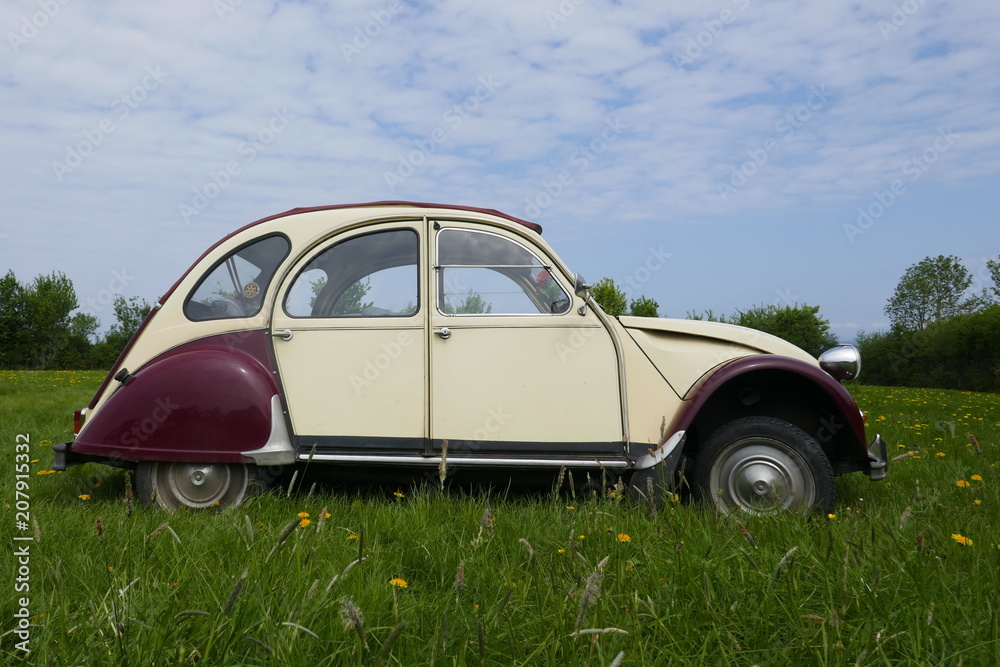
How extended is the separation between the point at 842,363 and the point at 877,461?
609 mm

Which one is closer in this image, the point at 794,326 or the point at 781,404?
the point at 781,404

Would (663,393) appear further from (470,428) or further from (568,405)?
(470,428)

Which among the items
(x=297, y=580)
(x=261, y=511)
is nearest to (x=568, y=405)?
(x=261, y=511)

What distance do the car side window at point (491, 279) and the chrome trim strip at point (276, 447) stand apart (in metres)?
1.12

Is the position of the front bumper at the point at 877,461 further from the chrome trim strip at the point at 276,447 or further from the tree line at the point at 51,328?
the tree line at the point at 51,328

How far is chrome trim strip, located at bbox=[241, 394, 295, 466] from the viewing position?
11.8 ft

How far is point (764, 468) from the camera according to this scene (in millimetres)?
3598

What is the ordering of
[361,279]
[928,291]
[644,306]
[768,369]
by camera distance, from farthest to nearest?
[928,291], [644,306], [361,279], [768,369]

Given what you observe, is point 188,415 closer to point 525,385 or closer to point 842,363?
point 525,385

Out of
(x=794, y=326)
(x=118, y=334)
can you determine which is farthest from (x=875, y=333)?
(x=118, y=334)

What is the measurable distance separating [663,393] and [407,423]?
4.98 feet

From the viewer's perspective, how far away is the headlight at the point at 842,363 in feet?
12.7

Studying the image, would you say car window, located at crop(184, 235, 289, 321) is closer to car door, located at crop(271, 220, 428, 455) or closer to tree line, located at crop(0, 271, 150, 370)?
car door, located at crop(271, 220, 428, 455)

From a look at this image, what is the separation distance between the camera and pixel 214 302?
13.2 feet
